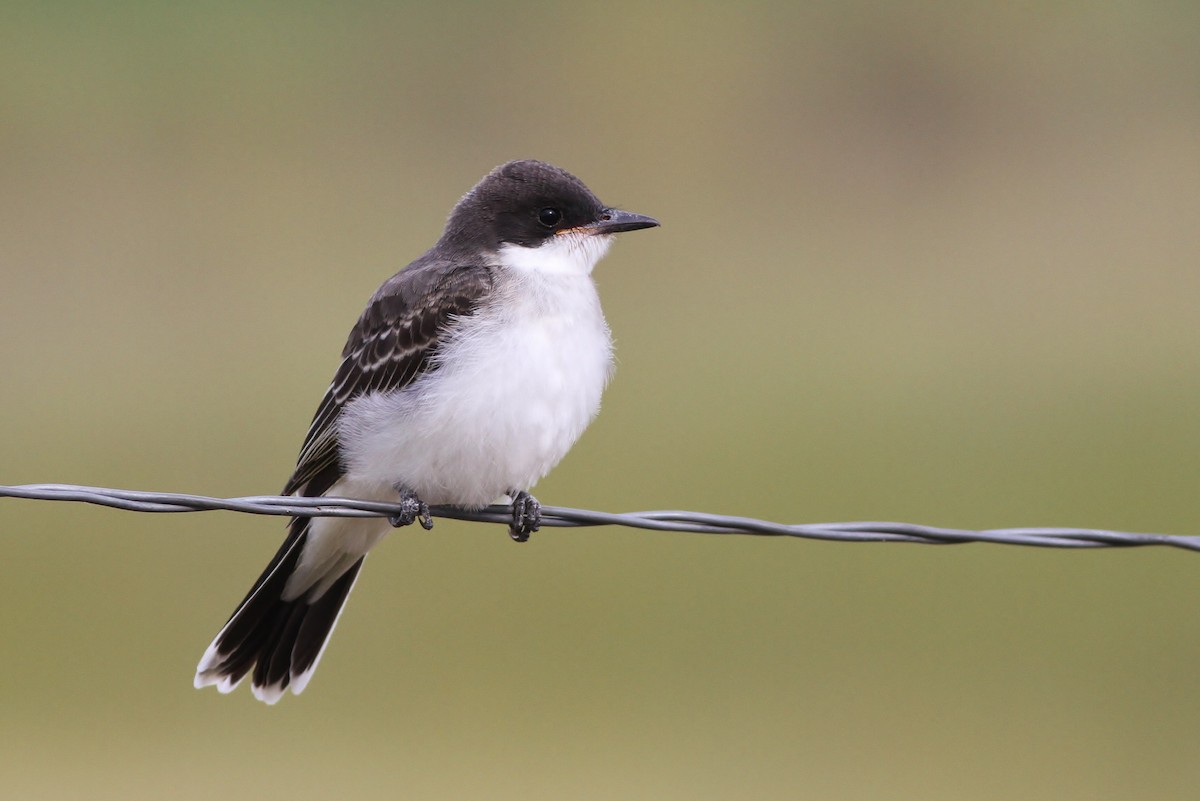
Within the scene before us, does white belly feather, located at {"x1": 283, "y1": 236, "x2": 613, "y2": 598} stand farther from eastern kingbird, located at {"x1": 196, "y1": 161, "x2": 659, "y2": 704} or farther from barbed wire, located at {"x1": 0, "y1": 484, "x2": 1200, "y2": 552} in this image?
barbed wire, located at {"x1": 0, "y1": 484, "x2": 1200, "y2": 552}

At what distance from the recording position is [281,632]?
6504 millimetres

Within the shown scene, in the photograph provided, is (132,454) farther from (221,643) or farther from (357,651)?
(221,643)

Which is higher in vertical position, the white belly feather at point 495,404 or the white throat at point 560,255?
the white throat at point 560,255

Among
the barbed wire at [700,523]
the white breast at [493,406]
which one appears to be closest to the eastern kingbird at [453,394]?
the white breast at [493,406]

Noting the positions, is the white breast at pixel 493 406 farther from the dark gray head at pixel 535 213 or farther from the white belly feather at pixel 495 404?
the dark gray head at pixel 535 213

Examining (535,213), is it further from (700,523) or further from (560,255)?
(700,523)

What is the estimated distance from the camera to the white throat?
243 inches

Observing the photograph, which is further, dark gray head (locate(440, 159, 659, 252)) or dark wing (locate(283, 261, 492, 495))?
dark gray head (locate(440, 159, 659, 252))

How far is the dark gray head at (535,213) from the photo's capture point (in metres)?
6.34

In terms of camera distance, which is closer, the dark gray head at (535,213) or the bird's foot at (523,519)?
the bird's foot at (523,519)

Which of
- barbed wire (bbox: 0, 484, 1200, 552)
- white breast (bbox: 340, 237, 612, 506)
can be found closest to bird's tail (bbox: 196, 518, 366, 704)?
white breast (bbox: 340, 237, 612, 506)

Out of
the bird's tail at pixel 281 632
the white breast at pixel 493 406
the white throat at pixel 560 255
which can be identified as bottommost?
the bird's tail at pixel 281 632

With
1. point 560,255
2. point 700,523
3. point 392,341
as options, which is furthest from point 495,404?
point 700,523

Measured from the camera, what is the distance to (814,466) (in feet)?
42.4
